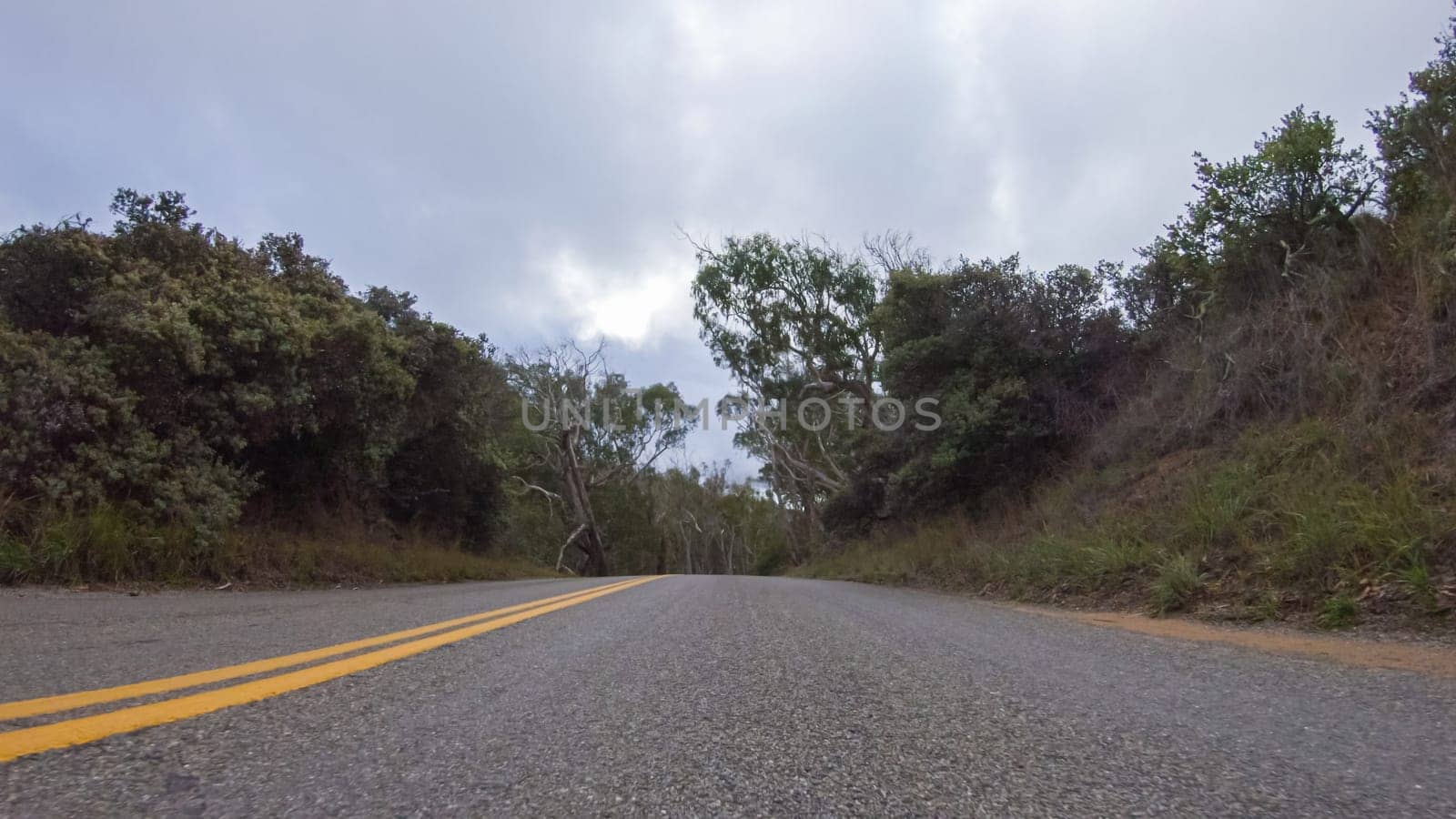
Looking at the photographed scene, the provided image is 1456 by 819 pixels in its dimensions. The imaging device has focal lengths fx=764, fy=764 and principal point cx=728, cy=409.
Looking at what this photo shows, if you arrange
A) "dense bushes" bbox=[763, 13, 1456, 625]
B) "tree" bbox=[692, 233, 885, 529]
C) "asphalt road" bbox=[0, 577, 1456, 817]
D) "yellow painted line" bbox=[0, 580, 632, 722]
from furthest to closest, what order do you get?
"tree" bbox=[692, 233, 885, 529] < "dense bushes" bbox=[763, 13, 1456, 625] < "yellow painted line" bbox=[0, 580, 632, 722] < "asphalt road" bbox=[0, 577, 1456, 817]

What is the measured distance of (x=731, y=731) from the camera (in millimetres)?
2586

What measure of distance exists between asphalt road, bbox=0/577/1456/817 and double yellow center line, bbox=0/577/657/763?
7 cm

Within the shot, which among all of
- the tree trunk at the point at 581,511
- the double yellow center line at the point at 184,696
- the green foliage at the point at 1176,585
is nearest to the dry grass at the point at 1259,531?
the green foliage at the point at 1176,585

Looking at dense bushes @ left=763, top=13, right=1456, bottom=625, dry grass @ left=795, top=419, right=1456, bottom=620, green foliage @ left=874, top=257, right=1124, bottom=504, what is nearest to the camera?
dry grass @ left=795, top=419, right=1456, bottom=620

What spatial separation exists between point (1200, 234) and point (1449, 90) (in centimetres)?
370

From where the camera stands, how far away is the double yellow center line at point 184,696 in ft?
6.95

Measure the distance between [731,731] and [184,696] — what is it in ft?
6.29

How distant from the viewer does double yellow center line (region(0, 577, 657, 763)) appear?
83.4 inches

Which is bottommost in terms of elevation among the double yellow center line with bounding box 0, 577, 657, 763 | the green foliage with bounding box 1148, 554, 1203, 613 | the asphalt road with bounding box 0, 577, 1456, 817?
the asphalt road with bounding box 0, 577, 1456, 817

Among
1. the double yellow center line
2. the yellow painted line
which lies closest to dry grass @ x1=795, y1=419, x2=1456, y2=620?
the double yellow center line

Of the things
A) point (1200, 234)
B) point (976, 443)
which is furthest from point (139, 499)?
point (1200, 234)

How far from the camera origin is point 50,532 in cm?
747

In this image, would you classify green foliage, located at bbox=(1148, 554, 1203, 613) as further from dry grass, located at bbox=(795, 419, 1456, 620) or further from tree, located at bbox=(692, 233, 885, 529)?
tree, located at bbox=(692, 233, 885, 529)

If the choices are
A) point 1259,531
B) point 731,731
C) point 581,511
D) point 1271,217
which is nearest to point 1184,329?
point 1271,217
